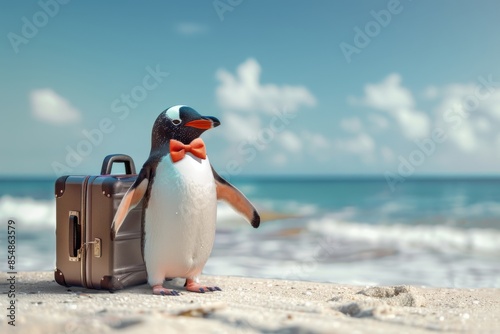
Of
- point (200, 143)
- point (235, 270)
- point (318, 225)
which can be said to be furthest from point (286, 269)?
point (318, 225)

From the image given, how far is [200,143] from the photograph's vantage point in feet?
15.7

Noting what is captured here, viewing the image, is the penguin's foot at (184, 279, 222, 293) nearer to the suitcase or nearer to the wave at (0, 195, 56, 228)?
the suitcase

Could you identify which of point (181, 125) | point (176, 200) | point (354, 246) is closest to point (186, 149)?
point (181, 125)

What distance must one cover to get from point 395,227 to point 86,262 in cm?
1050

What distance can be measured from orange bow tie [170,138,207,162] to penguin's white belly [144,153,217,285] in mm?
37

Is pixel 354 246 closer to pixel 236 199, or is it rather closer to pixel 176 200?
pixel 236 199

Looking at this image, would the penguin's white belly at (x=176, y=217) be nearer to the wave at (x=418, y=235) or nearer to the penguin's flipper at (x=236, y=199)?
the penguin's flipper at (x=236, y=199)

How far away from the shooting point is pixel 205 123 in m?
4.72

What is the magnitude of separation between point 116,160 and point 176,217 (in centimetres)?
95

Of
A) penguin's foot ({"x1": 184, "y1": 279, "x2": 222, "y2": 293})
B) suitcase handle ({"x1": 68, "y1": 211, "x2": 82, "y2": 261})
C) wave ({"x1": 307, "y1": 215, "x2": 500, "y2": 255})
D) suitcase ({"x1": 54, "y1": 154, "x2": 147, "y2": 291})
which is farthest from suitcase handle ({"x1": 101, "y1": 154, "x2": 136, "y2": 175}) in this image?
wave ({"x1": 307, "y1": 215, "x2": 500, "y2": 255})

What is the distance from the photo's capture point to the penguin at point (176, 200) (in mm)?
4547

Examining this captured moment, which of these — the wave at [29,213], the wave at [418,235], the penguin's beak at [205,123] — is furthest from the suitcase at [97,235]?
the wave at [29,213]

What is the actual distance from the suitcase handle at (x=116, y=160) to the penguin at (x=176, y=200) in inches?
18.4

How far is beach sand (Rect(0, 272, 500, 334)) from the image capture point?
10.4ft
